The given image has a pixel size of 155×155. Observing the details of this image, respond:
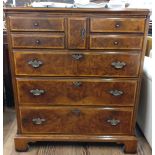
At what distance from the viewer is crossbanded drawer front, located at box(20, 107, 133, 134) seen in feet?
5.58

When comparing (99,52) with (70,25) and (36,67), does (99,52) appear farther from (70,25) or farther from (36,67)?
(36,67)

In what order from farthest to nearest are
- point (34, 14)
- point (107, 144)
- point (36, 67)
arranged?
point (107, 144) < point (36, 67) < point (34, 14)

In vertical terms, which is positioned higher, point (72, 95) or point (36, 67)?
point (36, 67)

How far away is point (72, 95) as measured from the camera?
5.45 ft

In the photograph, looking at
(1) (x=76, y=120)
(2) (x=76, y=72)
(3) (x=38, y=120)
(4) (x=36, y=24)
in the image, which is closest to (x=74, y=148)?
(1) (x=76, y=120)

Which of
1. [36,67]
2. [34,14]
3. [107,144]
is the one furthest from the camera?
[107,144]

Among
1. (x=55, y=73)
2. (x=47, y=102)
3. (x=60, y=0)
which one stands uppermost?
(x=60, y=0)

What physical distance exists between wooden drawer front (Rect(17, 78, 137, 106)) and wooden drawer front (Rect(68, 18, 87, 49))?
27 cm

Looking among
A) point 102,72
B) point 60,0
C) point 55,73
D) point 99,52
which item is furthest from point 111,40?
point 60,0

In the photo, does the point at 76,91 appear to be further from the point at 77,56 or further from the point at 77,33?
the point at 77,33

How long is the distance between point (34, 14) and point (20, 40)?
21 cm

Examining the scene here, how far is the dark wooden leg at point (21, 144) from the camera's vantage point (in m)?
1.76

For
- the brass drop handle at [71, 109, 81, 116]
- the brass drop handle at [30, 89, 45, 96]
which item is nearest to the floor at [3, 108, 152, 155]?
the brass drop handle at [71, 109, 81, 116]

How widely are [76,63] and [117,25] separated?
398 mm
